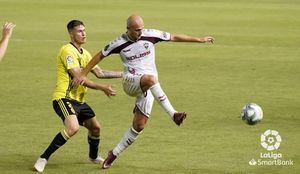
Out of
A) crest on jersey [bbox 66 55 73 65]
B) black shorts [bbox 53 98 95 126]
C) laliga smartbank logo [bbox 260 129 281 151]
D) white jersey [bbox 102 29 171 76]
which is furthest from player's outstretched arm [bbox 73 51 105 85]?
laliga smartbank logo [bbox 260 129 281 151]

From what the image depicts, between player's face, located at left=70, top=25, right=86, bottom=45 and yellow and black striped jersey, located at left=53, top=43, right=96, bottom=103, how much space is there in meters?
0.12

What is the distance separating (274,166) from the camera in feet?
37.6

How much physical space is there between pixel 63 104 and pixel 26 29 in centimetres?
2016

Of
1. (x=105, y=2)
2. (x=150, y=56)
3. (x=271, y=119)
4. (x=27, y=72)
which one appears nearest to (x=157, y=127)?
(x=271, y=119)

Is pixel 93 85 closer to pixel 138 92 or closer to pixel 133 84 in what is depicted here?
pixel 133 84

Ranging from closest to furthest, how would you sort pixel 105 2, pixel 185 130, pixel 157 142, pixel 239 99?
1. pixel 157 142
2. pixel 185 130
3. pixel 239 99
4. pixel 105 2

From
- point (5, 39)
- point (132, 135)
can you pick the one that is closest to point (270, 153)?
point (132, 135)

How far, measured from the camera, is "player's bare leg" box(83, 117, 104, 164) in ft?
37.7

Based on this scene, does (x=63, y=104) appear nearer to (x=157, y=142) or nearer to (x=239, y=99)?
(x=157, y=142)

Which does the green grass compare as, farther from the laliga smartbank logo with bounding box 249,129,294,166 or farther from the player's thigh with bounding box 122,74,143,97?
the player's thigh with bounding box 122,74,143,97

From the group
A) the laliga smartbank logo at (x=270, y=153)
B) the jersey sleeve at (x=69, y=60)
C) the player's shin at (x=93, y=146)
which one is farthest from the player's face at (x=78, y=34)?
the laliga smartbank logo at (x=270, y=153)

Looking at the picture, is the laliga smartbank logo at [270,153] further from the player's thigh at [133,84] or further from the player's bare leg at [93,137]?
the player's bare leg at [93,137]

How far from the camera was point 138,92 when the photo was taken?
36.6 ft

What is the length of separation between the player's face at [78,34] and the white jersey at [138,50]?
0.61 meters
